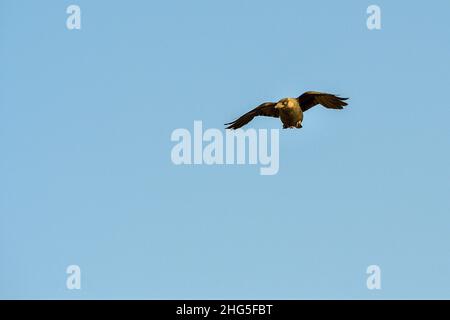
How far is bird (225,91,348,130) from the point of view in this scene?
1673 inches

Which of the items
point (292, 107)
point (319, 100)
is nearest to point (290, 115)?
point (292, 107)

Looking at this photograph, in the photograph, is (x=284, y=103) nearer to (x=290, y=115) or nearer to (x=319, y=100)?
(x=290, y=115)

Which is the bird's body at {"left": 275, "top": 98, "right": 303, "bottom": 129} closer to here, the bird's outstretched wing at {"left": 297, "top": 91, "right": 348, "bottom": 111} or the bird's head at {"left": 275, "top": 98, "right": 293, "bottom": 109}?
the bird's head at {"left": 275, "top": 98, "right": 293, "bottom": 109}

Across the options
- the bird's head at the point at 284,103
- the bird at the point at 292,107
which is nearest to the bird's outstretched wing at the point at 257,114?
the bird at the point at 292,107

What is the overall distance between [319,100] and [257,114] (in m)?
2.48

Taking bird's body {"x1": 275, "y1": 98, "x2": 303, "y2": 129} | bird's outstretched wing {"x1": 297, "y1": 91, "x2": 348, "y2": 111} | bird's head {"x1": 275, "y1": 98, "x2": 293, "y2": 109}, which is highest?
bird's outstretched wing {"x1": 297, "y1": 91, "x2": 348, "y2": 111}

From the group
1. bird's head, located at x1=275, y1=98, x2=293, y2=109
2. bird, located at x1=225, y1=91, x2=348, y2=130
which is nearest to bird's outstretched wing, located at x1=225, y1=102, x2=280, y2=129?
bird, located at x1=225, y1=91, x2=348, y2=130

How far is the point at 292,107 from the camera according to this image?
42562 mm

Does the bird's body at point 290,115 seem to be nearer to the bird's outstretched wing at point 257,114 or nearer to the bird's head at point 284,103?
the bird's head at point 284,103
